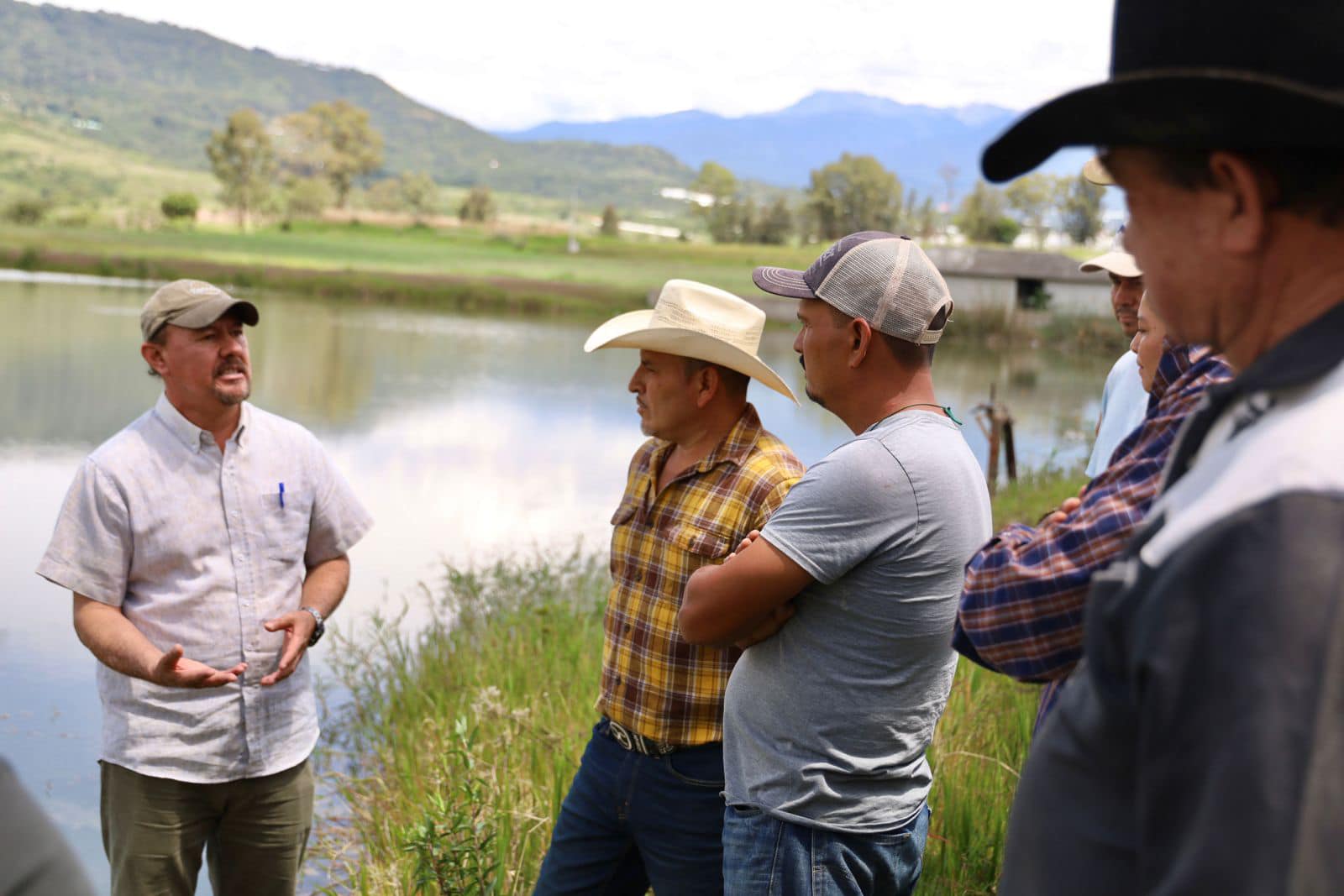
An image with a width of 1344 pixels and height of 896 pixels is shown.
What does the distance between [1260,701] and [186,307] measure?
3069 millimetres

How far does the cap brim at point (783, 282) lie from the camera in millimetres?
2460

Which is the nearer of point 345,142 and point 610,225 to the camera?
point 610,225

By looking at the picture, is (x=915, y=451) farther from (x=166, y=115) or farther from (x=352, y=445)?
(x=166, y=115)

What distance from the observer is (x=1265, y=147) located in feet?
3.31

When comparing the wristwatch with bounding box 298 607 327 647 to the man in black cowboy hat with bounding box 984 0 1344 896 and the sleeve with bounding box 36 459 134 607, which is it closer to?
the sleeve with bounding box 36 459 134 607

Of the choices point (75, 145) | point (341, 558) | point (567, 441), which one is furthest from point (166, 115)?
point (341, 558)

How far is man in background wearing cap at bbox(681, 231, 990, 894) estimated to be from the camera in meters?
2.19

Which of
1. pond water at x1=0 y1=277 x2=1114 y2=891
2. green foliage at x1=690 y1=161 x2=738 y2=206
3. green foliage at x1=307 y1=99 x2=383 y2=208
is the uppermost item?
green foliage at x1=307 y1=99 x2=383 y2=208

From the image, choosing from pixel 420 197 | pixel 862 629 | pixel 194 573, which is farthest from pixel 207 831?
pixel 420 197

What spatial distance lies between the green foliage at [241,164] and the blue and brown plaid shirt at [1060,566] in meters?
98.2

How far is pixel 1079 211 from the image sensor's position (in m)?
78.2

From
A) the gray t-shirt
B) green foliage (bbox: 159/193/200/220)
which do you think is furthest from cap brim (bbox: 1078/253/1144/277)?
green foliage (bbox: 159/193/200/220)

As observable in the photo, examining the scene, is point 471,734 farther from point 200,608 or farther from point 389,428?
point 389,428

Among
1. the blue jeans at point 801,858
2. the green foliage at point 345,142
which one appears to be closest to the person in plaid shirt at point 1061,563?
the blue jeans at point 801,858
